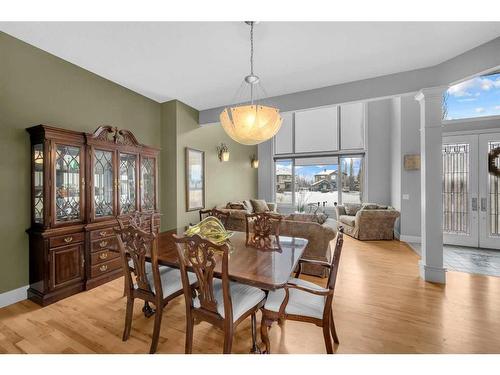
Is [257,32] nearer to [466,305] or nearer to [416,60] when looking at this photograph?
[416,60]

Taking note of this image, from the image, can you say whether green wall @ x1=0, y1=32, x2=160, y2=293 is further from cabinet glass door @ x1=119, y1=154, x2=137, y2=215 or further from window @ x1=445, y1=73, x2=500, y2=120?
window @ x1=445, y1=73, x2=500, y2=120

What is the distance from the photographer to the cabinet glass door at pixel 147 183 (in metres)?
3.60

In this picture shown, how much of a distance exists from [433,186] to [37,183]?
4.83 metres

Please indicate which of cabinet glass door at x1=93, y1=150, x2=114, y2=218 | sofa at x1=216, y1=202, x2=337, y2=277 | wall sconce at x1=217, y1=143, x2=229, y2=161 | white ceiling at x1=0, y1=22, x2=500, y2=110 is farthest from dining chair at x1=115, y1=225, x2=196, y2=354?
wall sconce at x1=217, y1=143, x2=229, y2=161

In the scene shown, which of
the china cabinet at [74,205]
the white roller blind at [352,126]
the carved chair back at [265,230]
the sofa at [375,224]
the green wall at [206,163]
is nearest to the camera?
the carved chair back at [265,230]

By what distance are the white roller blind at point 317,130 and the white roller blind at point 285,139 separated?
208 millimetres

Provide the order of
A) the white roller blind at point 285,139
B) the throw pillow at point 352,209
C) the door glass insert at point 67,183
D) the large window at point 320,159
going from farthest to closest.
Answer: the white roller blind at point 285,139
the large window at point 320,159
the throw pillow at point 352,209
the door glass insert at point 67,183

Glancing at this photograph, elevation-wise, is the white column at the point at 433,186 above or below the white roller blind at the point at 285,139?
below

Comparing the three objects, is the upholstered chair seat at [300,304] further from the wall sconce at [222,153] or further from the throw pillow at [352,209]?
the throw pillow at [352,209]

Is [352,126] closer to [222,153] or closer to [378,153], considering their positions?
[378,153]

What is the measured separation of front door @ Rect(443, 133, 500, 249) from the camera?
4199 mm

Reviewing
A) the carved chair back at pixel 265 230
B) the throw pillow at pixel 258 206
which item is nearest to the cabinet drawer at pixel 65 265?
the carved chair back at pixel 265 230

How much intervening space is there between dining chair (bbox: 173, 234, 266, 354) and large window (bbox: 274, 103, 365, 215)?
18.3 ft

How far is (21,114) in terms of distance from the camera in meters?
2.52
